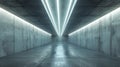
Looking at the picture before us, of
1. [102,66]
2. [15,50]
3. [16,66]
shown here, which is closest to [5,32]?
[15,50]

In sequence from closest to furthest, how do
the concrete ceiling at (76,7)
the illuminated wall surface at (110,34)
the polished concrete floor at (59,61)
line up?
the polished concrete floor at (59,61), the concrete ceiling at (76,7), the illuminated wall surface at (110,34)

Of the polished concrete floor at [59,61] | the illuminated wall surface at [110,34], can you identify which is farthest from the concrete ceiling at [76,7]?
the polished concrete floor at [59,61]

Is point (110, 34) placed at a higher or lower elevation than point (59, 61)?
higher

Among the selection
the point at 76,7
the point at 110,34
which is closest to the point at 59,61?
the point at 76,7

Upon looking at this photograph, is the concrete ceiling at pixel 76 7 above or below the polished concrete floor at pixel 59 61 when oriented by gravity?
above

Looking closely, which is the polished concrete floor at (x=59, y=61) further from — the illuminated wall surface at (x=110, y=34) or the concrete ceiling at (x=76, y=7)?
the concrete ceiling at (x=76, y=7)

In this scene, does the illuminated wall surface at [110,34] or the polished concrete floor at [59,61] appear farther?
the illuminated wall surface at [110,34]

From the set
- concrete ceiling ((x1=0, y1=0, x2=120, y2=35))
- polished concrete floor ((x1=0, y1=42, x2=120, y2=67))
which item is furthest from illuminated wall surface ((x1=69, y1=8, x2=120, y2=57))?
polished concrete floor ((x1=0, y1=42, x2=120, y2=67))

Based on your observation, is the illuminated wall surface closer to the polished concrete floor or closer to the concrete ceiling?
the concrete ceiling

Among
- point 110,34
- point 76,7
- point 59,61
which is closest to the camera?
point 59,61

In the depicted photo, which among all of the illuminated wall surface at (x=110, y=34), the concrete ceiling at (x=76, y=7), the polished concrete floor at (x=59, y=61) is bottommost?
the polished concrete floor at (x=59, y=61)

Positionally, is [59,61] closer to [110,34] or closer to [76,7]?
[76,7]

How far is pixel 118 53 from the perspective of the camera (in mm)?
15031

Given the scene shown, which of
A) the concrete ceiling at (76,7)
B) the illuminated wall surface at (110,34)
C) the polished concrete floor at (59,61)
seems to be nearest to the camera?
the polished concrete floor at (59,61)
